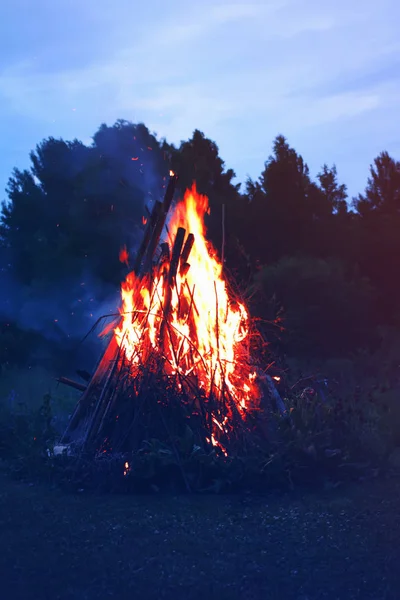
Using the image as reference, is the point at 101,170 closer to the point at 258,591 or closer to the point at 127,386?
the point at 127,386

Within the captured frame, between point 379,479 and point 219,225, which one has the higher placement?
point 219,225

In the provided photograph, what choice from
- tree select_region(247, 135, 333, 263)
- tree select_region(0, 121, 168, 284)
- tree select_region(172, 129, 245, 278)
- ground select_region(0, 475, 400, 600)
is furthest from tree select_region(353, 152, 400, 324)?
ground select_region(0, 475, 400, 600)

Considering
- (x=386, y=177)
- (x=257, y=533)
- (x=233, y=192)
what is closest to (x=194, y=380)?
(x=257, y=533)

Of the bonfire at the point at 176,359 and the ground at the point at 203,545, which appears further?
the bonfire at the point at 176,359

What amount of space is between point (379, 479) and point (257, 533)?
6.21ft

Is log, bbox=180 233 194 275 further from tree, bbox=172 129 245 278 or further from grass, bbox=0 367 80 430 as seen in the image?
tree, bbox=172 129 245 278

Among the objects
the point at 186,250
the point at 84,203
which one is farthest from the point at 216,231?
the point at 186,250

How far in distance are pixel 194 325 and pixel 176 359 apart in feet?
1.92

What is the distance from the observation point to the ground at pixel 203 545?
12.8 feet

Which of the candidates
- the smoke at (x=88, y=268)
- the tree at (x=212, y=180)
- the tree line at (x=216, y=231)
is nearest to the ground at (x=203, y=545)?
the tree line at (x=216, y=231)

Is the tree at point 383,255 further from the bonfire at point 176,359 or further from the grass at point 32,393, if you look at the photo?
the bonfire at point 176,359

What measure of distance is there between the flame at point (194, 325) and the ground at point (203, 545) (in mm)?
1251

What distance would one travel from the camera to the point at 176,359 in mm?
6922

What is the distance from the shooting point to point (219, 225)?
18219 mm
